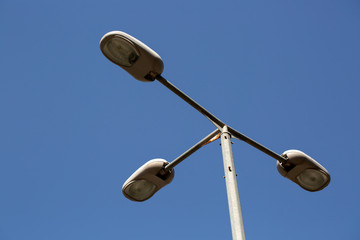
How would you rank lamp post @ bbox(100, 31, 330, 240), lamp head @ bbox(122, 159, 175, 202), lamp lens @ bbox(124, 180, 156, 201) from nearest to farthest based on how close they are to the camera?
lamp post @ bbox(100, 31, 330, 240), lamp head @ bbox(122, 159, 175, 202), lamp lens @ bbox(124, 180, 156, 201)

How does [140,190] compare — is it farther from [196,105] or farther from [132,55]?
[132,55]

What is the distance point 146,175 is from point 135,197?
41cm

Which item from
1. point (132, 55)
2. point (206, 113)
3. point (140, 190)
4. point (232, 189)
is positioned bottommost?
point (232, 189)

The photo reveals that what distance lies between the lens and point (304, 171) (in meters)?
4.89

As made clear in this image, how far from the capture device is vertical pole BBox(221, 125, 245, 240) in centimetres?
342

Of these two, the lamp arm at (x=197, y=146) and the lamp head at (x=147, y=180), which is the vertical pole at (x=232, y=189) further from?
the lamp head at (x=147, y=180)

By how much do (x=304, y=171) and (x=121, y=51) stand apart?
267 centimetres

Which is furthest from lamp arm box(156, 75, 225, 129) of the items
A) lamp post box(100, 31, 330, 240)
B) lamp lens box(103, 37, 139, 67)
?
lamp lens box(103, 37, 139, 67)

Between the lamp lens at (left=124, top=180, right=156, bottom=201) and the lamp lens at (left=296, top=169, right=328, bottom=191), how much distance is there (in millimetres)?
1866

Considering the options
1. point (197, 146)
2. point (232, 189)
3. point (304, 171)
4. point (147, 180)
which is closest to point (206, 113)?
point (197, 146)

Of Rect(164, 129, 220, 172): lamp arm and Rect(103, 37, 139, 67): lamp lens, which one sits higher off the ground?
Rect(103, 37, 139, 67): lamp lens

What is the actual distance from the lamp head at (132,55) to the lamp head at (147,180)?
1051 millimetres

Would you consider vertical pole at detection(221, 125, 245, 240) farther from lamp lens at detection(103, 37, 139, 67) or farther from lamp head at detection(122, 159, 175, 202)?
lamp lens at detection(103, 37, 139, 67)

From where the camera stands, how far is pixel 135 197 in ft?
16.4
